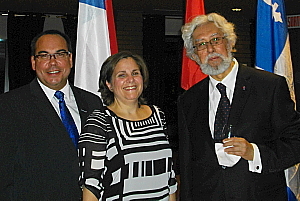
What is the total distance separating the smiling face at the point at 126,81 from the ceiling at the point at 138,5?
18.2 feet

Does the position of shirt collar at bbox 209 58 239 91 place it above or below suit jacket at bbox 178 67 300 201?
above

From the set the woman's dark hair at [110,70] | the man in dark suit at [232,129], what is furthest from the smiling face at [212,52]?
the woman's dark hair at [110,70]

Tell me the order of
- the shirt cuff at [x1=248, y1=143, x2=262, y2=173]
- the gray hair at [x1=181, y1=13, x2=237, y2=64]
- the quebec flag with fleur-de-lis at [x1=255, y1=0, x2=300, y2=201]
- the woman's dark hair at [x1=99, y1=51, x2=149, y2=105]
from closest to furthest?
1. the shirt cuff at [x1=248, y1=143, x2=262, y2=173]
2. the woman's dark hair at [x1=99, y1=51, x2=149, y2=105]
3. the gray hair at [x1=181, y1=13, x2=237, y2=64]
4. the quebec flag with fleur-de-lis at [x1=255, y1=0, x2=300, y2=201]

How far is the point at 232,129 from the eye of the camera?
6.25 feet

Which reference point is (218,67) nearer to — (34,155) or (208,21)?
(208,21)

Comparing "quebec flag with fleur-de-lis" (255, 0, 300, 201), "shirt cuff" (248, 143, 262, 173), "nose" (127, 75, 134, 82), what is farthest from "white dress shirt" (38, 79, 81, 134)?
"quebec flag with fleur-de-lis" (255, 0, 300, 201)

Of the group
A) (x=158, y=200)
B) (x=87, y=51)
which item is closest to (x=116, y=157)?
(x=158, y=200)

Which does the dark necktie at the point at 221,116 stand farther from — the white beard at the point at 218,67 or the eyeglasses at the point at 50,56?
the eyeglasses at the point at 50,56

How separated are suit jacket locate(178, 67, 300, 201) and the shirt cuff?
0.07ft

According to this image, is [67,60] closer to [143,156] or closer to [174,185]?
[143,156]

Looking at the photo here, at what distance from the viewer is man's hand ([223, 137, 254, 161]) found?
1.68 metres

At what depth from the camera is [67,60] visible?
2131 millimetres

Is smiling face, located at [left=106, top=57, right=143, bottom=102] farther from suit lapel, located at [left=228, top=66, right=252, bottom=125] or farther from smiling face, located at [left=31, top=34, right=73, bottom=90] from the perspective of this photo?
suit lapel, located at [left=228, top=66, right=252, bottom=125]

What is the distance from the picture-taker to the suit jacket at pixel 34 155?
1.89m
